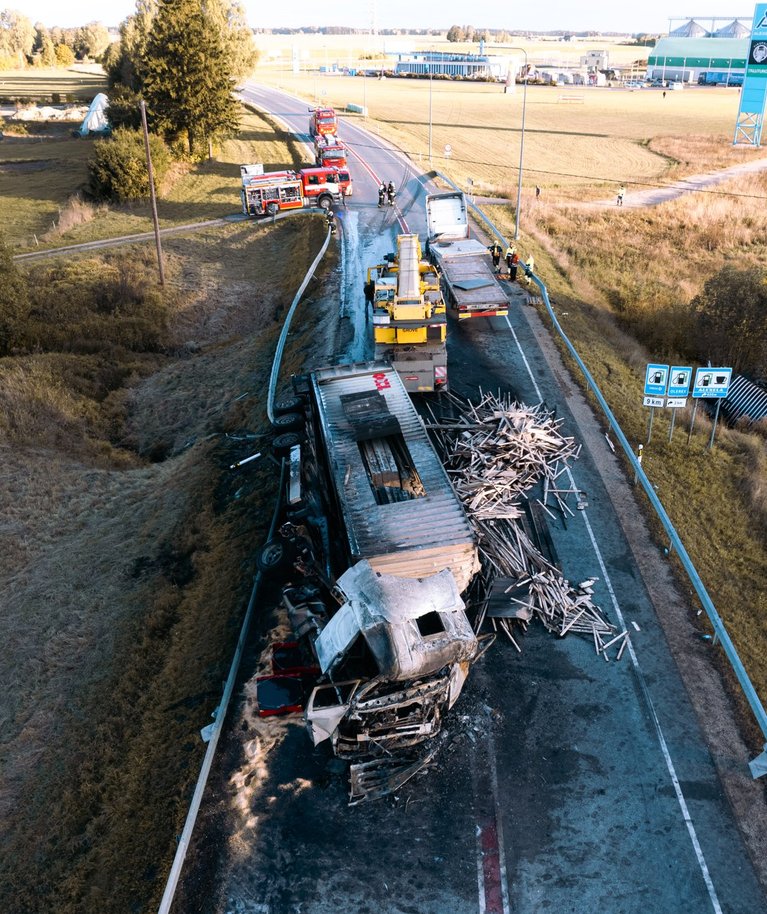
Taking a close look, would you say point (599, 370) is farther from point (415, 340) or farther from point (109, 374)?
point (109, 374)

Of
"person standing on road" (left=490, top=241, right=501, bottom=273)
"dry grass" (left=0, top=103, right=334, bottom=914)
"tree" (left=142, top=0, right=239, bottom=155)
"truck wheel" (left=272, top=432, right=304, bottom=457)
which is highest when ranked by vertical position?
"tree" (left=142, top=0, right=239, bottom=155)

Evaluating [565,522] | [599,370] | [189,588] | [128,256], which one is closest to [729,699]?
[565,522]

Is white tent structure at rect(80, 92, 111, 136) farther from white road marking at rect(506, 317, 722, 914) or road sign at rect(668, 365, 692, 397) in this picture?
white road marking at rect(506, 317, 722, 914)

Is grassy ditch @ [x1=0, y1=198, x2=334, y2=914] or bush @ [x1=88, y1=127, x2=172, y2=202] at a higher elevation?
bush @ [x1=88, y1=127, x2=172, y2=202]

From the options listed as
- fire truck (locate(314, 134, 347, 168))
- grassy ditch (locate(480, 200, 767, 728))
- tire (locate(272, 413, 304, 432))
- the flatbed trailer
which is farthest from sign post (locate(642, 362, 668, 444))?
fire truck (locate(314, 134, 347, 168))

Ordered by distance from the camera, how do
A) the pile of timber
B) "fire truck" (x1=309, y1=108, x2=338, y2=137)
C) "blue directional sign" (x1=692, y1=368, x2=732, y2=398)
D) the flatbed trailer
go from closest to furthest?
the pile of timber
"blue directional sign" (x1=692, y1=368, x2=732, y2=398)
the flatbed trailer
"fire truck" (x1=309, y1=108, x2=338, y2=137)

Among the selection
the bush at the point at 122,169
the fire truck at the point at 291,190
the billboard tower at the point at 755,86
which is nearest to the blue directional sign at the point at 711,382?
the fire truck at the point at 291,190
